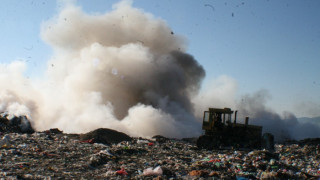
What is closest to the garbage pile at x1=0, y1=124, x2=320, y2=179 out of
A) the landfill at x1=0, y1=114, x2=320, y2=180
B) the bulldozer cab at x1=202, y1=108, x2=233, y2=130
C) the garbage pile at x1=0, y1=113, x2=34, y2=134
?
the landfill at x1=0, y1=114, x2=320, y2=180

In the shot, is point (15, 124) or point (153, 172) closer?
point (153, 172)

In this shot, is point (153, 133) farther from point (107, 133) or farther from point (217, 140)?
point (217, 140)

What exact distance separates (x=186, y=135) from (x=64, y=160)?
16.8 m

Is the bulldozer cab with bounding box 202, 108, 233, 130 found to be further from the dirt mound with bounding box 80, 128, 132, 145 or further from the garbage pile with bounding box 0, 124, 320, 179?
the dirt mound with bounding box 80, 128, 132, 145

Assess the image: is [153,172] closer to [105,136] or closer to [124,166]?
[124,166]

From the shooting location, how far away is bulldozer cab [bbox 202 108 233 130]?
→ 15742 mm

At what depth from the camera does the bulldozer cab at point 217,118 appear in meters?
15.7

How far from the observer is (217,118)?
15906 millimetres

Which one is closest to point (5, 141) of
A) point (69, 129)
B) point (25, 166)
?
point (25, 166)

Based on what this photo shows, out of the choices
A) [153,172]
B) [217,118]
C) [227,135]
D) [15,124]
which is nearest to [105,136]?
[217,118]

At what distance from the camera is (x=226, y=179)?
8055mm

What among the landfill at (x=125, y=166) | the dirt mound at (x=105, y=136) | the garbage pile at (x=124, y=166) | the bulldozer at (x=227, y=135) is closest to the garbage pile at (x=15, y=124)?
the dirt mound at (x=105, y=136)

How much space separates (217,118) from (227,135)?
3.06 feet

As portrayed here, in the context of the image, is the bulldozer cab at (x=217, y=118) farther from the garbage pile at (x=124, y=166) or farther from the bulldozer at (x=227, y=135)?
the garbage pile at (x=124, y=166)
